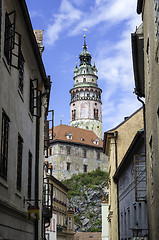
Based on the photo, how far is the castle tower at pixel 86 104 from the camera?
104688 mm

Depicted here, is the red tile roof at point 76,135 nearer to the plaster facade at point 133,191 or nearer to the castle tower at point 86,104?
the castle tower at point 86,104

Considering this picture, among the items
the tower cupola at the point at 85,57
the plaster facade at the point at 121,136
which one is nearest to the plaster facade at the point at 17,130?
the plaster facade at the point at 121,136

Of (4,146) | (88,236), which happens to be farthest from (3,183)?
(88,236)

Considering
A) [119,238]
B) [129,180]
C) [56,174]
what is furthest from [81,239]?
[129,180]

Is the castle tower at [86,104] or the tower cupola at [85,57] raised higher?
the tower cupola at [85,57]

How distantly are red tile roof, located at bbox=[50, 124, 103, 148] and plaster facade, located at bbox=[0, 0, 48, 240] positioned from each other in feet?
261

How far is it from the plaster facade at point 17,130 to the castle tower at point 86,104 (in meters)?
89.5

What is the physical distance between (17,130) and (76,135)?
3393 inches

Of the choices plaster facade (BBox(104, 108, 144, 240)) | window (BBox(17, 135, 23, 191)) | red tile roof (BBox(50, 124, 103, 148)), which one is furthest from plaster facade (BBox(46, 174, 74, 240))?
red tile roof (BBox(50, 124, 103, 148))

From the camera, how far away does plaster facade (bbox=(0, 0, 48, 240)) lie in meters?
9.42

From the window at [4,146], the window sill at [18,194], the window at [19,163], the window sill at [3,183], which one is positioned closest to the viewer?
the window sill at [3,183]

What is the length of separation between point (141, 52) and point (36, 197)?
614cm

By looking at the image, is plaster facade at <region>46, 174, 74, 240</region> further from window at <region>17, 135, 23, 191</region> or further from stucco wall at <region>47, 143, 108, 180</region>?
stucco wall at <region>47, 143, 108, 180</region>

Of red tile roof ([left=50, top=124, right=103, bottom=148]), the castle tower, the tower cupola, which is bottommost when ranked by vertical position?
red tile roof ([left=50, top=124, right=103, bottom=148])
